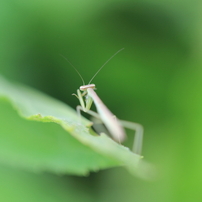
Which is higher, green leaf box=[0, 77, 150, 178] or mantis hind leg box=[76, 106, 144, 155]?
mantis hind leg box=[76, 106, 144, 155]

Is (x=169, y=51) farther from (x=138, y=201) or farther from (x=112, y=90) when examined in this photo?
(x=138, y=201)

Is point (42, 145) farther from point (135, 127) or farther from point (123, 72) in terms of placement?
point (123, 72)

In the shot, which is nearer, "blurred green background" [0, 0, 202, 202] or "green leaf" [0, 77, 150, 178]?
"green leaf" [0, 77, 150, 178]

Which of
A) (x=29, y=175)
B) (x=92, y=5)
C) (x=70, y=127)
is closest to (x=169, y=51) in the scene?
(x=92, y=5)

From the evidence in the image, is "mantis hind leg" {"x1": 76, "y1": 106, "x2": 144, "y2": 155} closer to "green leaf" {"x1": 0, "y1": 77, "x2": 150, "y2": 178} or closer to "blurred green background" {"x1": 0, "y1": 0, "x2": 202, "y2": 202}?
"blurred green background" {"x1": 0, "y1": 0, "x2": 202, "y2": 202}

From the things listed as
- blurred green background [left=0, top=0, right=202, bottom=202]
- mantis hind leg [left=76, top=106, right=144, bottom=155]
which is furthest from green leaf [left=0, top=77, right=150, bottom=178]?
blurred green background [left=0, top=0, right=202, bottom=202]

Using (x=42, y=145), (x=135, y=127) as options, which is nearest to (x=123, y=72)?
(x=135, y=127)

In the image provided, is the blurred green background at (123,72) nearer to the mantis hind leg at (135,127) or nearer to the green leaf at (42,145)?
the mantis hind leg at (135,127)

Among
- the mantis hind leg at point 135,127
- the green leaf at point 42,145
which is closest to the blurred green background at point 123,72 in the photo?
Result: the mantis hind leg at point 135,127
